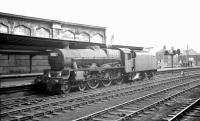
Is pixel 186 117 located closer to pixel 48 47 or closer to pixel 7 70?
pixel 48 47

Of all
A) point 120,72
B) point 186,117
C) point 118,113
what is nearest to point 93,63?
point 120,72

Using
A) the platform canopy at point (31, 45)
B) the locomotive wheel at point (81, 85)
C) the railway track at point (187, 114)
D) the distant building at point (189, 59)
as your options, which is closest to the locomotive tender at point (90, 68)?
the locomotive wheel at point (81, 85)

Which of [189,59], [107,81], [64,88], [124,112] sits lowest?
[124,112]

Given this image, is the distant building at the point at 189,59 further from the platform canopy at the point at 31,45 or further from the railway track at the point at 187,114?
the railway track at the point at 187,114

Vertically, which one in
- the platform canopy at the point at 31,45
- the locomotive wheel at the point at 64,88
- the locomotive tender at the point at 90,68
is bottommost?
the locomotive wheel at the point at 64,88

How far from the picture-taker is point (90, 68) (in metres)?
13.6

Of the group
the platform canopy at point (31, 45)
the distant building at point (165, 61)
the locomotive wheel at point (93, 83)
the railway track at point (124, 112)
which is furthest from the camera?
the distant building at point (165, 61)

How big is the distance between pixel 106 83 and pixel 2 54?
8838mm

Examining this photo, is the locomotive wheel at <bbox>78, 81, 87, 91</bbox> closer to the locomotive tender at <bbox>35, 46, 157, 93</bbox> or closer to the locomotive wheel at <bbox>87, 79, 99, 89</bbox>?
the locomotive tender at <bbox>35, 46, 157, 93</bbox>

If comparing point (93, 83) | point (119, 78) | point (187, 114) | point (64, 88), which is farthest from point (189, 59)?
point (187, 114)

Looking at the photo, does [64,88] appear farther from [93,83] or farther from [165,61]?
[165,61]

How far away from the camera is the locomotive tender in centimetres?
1223

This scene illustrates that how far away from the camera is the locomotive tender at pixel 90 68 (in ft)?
40.1

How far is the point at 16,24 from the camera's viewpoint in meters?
22.6
